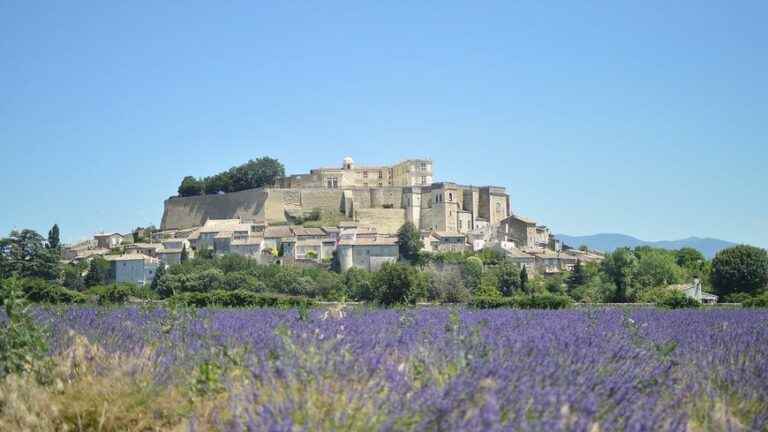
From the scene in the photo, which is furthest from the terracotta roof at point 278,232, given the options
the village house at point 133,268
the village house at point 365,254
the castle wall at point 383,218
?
the village house at point 133,268

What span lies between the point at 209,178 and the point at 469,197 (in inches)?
1119

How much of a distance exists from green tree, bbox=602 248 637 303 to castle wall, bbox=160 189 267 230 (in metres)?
32.9

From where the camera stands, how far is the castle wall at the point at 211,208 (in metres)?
84.6

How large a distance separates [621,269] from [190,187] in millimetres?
49455

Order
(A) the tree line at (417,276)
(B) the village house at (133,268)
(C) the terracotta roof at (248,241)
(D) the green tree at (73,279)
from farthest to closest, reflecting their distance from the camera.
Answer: (C) the terracotta roof at (248,241) → (B) the village house at (133,268) → (D) the green tree at (73,279) → (A) the tree line at (417,276)

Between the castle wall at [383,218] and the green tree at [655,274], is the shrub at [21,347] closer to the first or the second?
the green tree at [655,274]

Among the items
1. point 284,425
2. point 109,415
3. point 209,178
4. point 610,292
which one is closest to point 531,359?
point 284,425

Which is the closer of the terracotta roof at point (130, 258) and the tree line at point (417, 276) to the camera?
the tree line at point (417, 276)

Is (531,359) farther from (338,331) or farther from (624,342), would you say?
(338,331)

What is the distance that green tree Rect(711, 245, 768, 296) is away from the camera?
55.1 meters

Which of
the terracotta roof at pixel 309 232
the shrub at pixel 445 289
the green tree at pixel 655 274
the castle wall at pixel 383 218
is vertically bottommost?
the shrub at pixel 445 289

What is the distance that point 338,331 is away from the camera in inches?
346

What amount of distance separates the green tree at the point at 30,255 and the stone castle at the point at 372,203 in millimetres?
20153

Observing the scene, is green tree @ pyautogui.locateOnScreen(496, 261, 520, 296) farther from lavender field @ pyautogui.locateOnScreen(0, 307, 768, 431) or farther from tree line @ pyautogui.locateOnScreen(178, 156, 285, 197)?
lavender field @ pyautogui.locateOnScreen(0, 307, 768, 431)
